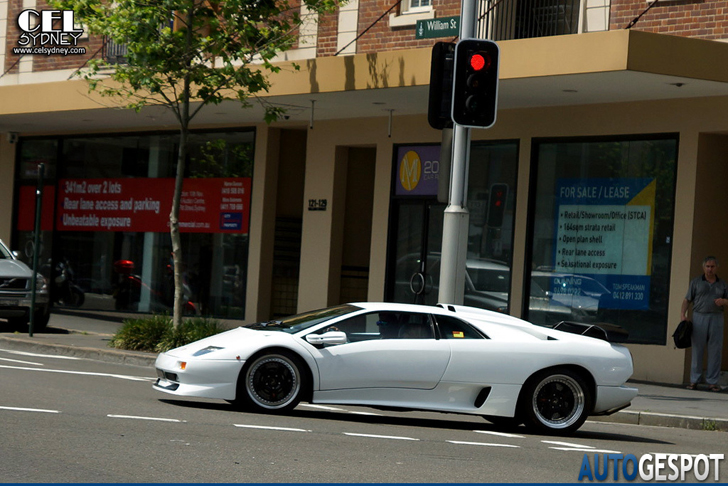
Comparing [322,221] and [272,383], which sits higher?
[322,221]

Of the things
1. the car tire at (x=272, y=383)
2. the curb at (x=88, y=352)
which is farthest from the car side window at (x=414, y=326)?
the curb at (x=88, y=352)

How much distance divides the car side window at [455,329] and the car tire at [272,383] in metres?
1.37

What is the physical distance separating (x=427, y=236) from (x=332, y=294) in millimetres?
2376

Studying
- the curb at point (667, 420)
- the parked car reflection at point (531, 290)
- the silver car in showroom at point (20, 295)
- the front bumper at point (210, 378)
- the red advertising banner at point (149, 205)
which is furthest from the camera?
the red advertising banner at point (149, 205)

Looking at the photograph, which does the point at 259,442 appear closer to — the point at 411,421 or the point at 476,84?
the point at 411,421

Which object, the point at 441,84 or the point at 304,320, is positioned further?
the point at 441,84

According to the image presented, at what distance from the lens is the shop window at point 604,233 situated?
15.7m

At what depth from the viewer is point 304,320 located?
35.3 ft

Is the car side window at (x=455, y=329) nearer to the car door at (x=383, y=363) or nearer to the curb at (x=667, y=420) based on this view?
the car door at (x=383, y=363)

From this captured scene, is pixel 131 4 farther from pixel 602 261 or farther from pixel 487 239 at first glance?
pixel 602 261

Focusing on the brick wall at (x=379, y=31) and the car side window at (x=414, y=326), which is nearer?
the car side window at (x=414, y=326)

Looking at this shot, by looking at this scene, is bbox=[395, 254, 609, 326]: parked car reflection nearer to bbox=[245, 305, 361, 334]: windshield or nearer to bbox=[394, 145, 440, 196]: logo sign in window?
bbox=[394, 145, 440, 196]: logo sign in window

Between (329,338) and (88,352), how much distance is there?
6475 millimetres

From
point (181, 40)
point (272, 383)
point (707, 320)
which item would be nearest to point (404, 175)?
point (181, 40)
